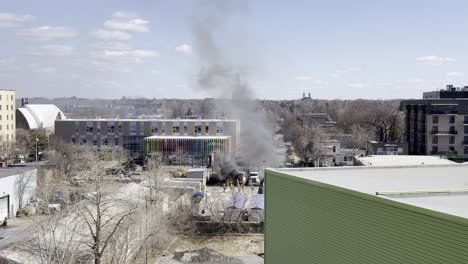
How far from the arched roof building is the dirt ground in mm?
44704

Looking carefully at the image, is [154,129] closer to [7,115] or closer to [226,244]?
[7,115]

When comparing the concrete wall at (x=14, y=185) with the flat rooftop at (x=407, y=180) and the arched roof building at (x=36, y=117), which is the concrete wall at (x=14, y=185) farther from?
the arched roof building at (x=36, y=117)

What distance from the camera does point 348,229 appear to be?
25.5 ft

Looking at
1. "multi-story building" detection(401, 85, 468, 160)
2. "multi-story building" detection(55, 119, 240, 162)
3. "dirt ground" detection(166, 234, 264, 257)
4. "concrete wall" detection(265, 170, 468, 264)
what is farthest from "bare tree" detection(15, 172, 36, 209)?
"multi-story building" detection(401, 85, 468, 160)

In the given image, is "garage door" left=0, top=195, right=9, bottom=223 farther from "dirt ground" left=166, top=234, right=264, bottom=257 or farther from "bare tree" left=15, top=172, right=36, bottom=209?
"dirt ground" left=166, top=234, right=264, bottom=257

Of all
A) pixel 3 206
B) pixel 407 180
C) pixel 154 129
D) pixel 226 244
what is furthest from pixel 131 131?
pixel 407 180

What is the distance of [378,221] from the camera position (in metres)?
7.15

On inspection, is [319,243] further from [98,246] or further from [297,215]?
[98,246]

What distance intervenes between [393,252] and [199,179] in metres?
20.8

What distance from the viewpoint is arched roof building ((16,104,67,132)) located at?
58719mm

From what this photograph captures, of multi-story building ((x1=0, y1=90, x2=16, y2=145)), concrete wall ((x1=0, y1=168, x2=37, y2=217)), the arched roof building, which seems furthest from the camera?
the arched roof building

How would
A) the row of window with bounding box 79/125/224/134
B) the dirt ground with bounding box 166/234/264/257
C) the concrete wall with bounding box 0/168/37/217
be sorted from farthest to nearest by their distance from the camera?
the row of window with bounding box 79/125/224/134 < the concrete wall with bounding box 0/168/37/217 < the dirt ground with bounding box 166/234/264/257

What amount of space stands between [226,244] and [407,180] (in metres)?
9.11

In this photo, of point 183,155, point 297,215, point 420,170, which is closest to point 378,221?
point 297,215
